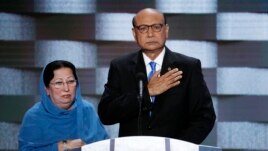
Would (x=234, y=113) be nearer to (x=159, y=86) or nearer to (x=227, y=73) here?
(x=227, y=73)

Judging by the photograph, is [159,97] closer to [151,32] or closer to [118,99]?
[118,99]

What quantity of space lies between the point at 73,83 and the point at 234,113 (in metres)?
1.30


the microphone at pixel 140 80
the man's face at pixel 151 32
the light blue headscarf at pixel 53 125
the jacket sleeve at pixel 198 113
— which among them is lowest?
the light blue headscarf at pixel 53 125

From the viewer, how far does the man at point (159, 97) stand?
2.27 meters

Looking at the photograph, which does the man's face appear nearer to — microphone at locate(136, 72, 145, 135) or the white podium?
microphone at locate(136, 72, 145, 135)

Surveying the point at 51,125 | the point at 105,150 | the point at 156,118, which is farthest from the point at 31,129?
the point at 105,150

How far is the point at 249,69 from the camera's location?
11.2 ft

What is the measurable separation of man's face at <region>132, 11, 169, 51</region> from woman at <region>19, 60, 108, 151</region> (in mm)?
419

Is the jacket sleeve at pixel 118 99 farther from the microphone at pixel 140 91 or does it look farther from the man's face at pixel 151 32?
the man's face at pixel 151 32

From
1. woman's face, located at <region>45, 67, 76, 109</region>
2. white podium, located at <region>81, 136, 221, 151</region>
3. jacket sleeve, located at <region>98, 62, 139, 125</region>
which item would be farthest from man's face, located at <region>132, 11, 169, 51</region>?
white podium, located at <region>81, 136, 221, 151</region>

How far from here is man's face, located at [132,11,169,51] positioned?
2.34 meters

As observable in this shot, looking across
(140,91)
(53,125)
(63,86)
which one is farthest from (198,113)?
(53,125)

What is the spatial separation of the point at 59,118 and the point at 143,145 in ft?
3.89

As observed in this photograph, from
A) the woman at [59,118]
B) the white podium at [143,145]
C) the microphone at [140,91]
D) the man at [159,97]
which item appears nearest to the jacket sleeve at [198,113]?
the man at [159,97]
